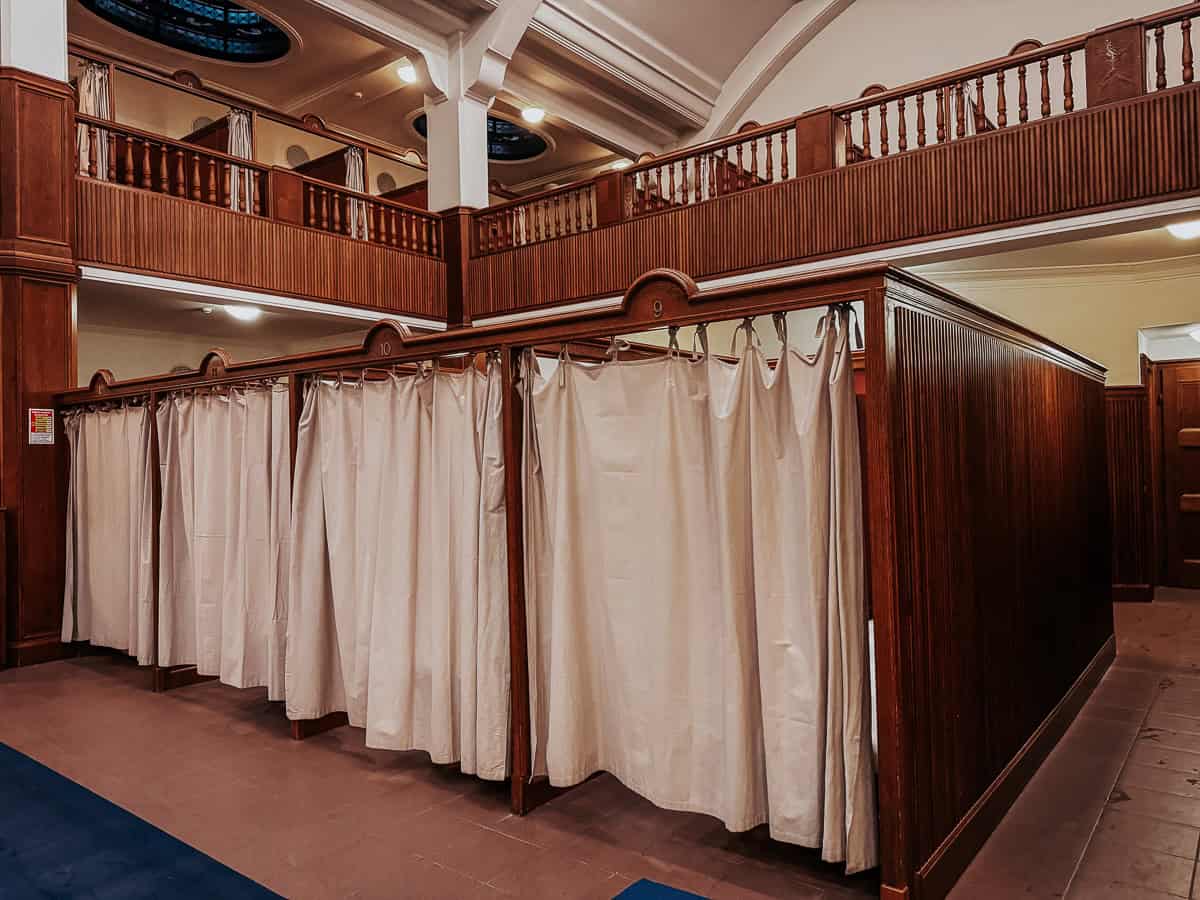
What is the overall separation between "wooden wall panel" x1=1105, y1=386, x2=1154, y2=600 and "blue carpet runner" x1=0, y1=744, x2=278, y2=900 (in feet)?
25.0

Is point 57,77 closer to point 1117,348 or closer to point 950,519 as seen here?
point 950,519

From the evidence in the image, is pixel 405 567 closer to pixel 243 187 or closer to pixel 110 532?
pixel 110 532

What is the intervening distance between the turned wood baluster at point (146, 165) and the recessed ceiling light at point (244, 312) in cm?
152

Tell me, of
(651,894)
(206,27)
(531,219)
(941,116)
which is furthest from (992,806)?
(206,27)

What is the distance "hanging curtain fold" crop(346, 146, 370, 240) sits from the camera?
8609mm

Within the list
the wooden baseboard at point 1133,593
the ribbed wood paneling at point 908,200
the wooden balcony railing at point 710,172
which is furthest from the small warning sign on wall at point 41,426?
the wooden baseboard at point 1133,593

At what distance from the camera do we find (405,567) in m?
3.29

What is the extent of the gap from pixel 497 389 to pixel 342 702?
5.60 feet

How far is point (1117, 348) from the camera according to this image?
842 cm

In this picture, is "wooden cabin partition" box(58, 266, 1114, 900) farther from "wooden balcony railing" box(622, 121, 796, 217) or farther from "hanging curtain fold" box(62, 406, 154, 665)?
"wooden balcony railing" box(622, 121, 796, 217)

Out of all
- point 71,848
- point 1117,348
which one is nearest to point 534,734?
point 71,848

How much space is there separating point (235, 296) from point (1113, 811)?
24.1 ft

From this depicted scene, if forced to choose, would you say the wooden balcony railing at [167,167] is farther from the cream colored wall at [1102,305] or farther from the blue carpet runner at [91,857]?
the cream colored wall at [1102,305]

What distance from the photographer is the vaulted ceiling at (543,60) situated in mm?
9047
